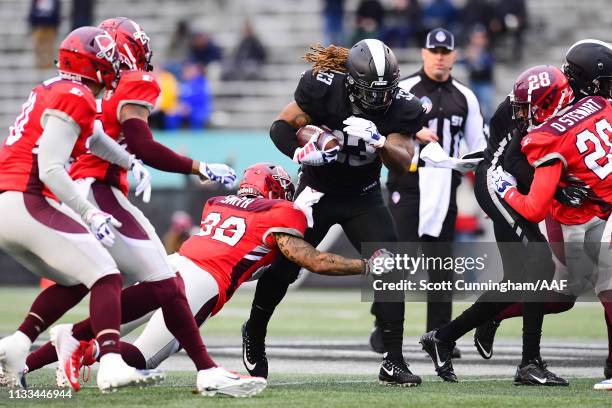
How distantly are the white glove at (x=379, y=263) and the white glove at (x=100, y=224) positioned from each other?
1.33 metres

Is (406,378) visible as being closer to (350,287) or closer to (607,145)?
(607,145)

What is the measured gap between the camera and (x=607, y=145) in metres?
6.04

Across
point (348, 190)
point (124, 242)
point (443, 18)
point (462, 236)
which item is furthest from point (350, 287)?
point (124, 242)

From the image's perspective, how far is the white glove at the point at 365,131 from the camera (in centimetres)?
598

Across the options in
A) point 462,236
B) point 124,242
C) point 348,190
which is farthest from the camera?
point 462,236

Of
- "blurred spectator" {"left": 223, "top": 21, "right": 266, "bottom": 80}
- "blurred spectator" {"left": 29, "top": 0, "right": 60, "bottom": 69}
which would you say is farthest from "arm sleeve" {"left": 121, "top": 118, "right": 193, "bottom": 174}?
"blurred spectator" {"left": 29, "top": 0, "right": 60, "bottom": 69}

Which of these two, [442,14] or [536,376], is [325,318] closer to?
[536,376]

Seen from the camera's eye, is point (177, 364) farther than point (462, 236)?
No

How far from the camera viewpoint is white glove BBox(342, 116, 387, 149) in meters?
5.98

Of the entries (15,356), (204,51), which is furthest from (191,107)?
(15,356)

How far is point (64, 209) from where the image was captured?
17.6ft

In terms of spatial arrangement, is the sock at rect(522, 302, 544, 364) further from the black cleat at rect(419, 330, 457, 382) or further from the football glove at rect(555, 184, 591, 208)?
the football glove at rect(555, 184, 591, 208)

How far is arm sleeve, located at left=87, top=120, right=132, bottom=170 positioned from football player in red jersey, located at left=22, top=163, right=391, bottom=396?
71 cm

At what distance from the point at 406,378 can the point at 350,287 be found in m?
8.58
